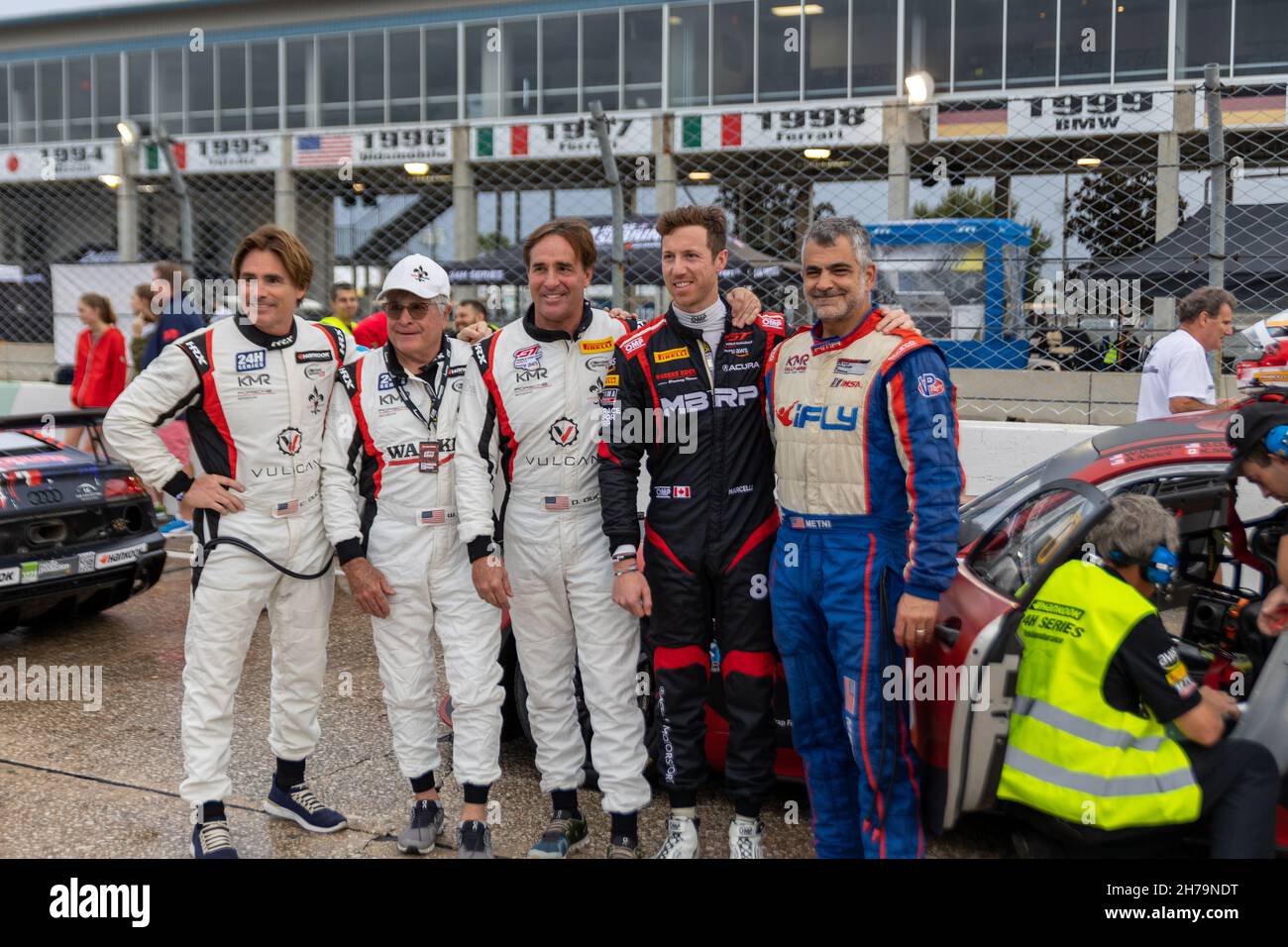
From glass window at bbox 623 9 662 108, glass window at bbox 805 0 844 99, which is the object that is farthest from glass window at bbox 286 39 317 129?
glass window at bbox 805 0 844 99

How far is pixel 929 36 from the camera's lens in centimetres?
2286

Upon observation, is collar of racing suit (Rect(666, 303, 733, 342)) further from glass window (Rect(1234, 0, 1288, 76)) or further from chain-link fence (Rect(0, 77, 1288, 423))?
glass window (Rect(1234, 0, 1288, 76))

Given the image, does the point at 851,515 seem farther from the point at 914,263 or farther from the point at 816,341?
the point at 914,263

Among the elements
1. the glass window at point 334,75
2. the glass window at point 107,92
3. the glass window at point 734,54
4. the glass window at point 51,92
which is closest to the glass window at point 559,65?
the glass window at point 734,54

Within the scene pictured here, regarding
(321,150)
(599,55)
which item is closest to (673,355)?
(599,55)

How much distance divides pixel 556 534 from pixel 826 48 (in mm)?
22178

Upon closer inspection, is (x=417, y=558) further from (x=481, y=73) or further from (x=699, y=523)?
(x=481, y=73)

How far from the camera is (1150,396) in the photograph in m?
6.38

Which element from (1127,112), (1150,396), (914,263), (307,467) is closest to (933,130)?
(1150,396)

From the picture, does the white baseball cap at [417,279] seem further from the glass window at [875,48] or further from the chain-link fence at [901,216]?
the glass window at [875,48]

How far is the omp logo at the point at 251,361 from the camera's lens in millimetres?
3750

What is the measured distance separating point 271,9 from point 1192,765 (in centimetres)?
3123

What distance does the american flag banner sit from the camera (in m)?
27.1
